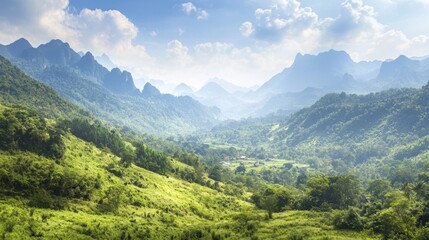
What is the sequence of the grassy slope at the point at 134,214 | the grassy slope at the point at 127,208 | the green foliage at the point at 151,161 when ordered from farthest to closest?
the green foliage at the point at 151,161 → the grassy slope at the point at 127,208 → the grassy slope at the point at 134,214

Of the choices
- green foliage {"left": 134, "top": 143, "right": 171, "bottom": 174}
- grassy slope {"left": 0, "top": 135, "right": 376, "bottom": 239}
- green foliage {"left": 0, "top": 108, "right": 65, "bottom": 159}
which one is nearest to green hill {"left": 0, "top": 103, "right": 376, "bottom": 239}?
grassy slope {"left": 0, "top": 135, "right": 376, "bottom": 239}

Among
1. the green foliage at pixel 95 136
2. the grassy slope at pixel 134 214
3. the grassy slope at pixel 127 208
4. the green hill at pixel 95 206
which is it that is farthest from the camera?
the green foliage at pixel 95 136

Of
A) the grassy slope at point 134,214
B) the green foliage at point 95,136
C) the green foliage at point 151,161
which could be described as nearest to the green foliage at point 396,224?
the grassy slope at point 134,214

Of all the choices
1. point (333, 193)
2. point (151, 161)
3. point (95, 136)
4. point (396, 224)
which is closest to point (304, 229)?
point (396, 224)

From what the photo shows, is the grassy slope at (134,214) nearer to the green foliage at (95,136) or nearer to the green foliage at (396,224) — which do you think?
the green foliage at (396,224)

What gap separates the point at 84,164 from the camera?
107000 millimetres

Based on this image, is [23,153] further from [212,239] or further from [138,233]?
[212,239]

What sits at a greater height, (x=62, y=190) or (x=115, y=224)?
(x=62, y=190)

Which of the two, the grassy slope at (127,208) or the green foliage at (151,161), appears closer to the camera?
the grassy slope at (127,208)

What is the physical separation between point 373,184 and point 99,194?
12201cm

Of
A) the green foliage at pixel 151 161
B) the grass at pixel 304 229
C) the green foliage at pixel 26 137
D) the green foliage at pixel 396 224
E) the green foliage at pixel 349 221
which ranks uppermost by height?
the green foliage at pixel 26 137

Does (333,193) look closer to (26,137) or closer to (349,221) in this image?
(349,221)

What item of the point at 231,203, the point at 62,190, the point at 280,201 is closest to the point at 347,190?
the point at 280,201

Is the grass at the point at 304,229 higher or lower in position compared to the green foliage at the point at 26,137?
lower
